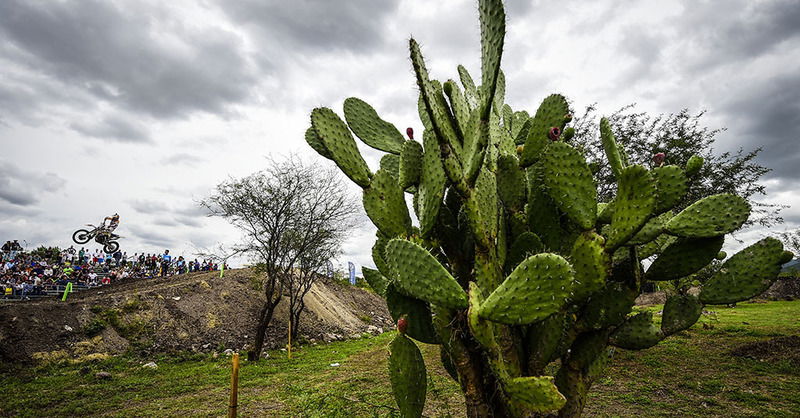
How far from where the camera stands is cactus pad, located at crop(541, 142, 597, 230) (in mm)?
1901

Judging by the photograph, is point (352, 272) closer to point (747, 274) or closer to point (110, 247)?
point (110, 247)

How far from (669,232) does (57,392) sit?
1025 centimetres

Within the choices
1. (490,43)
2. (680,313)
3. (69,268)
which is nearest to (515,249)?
(490,43)

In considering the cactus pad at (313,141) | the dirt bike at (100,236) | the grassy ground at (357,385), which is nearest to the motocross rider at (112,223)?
the dirt bike at (100,236)

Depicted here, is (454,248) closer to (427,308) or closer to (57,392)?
(427,308)

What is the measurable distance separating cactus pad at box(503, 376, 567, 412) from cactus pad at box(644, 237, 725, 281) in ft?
4.05

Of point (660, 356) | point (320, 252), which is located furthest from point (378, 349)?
point (660, 356)

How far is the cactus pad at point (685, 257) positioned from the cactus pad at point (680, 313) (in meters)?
0.32

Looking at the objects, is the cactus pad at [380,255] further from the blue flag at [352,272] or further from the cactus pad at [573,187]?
the blue flag at [352,272]

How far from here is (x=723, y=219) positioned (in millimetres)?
2096

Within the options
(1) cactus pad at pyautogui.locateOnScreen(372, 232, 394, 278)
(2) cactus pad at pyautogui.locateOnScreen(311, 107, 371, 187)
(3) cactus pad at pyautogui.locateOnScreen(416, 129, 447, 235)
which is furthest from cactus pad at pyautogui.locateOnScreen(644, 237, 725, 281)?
(2) cactus pad at pyautogui.locateOnScreen(311, 107, 371, 187)

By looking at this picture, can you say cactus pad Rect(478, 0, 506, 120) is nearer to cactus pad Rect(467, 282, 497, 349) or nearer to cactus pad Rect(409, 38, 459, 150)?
cactus pad Rect(409, 38, 459, 150)

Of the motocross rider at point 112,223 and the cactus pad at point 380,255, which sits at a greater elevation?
the motocross rider at point 112,223

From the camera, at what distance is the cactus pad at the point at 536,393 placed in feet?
4.95
